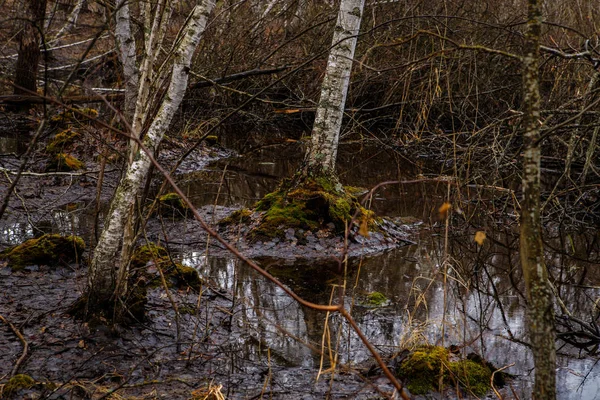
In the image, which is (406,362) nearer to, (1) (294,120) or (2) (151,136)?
(2) (151,136)

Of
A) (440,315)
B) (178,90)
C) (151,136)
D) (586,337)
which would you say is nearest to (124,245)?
(151,136)

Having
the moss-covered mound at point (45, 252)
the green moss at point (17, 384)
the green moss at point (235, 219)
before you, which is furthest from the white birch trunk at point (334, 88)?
the green moss at point (17, 384)

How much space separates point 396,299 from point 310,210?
197 centimetres

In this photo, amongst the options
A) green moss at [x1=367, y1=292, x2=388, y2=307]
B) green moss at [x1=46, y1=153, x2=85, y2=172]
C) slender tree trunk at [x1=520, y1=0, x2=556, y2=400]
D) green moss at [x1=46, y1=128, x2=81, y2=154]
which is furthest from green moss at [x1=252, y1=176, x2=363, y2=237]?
slender tree trunk at [x1=520, y1=0, x2=556, y2=400]

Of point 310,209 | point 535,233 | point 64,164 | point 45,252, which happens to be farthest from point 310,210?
point 535,233

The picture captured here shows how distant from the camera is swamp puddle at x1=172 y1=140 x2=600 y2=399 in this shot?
4.38 metres

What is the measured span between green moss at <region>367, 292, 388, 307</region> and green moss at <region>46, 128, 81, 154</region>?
644 centimetres

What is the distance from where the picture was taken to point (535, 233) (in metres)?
2.18

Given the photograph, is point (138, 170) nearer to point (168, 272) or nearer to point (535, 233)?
point (168, 272)

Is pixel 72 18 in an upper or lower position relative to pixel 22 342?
upper

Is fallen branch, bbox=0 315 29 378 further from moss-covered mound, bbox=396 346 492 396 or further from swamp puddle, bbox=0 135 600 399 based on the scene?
moss-covered mound, bbox=396 346 492 396

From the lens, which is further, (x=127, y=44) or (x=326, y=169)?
(x=127, y=44)

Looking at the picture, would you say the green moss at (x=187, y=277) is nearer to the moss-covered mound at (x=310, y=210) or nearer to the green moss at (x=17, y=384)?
the moss-covered mound at (x=310, y=210)

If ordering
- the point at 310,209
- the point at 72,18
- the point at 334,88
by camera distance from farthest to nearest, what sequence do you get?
1. the point at 72,18
2. the point at 310,209
3. the point at 334,88
